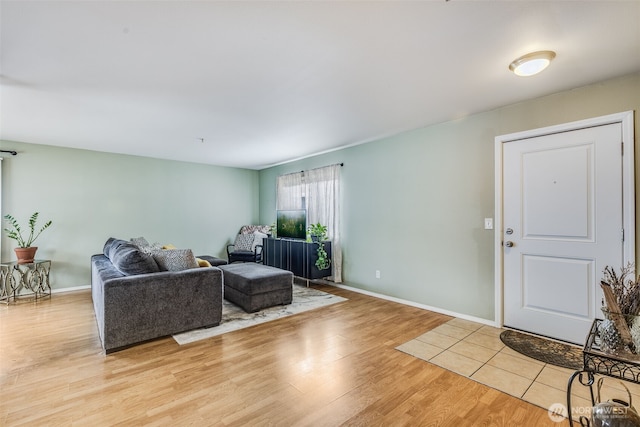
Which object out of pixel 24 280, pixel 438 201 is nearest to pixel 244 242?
pixel 24 280

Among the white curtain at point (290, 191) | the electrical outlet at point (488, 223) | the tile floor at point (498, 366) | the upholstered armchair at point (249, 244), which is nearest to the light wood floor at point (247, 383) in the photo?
the tile floor at point (498, 366)

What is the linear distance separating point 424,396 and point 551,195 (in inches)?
86.3

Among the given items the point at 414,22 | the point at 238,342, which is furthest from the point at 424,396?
the point at 414,22

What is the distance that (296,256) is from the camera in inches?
195

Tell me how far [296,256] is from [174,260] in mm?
2241

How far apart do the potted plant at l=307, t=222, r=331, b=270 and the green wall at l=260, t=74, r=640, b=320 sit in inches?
12.8

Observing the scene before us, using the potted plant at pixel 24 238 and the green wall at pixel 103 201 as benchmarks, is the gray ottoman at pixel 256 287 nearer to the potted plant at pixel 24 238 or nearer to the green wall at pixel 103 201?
the green wall at pixel 103 201

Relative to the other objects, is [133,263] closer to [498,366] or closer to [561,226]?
[498,366]

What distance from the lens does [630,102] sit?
92.8 inches

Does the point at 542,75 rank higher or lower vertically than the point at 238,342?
higher

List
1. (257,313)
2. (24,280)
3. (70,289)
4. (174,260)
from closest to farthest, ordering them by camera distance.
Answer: (174,260) → (257,313) → (24,280) → (70,289)

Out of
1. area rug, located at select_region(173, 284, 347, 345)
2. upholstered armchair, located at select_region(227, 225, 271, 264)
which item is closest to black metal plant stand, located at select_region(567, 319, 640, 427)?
area rug, located at select_region(173, 284, 347, 345)

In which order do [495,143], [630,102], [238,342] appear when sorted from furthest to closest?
[495,143]
[238,342]
[630,102]

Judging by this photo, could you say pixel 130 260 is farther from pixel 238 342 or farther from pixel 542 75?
pixel 542 75
